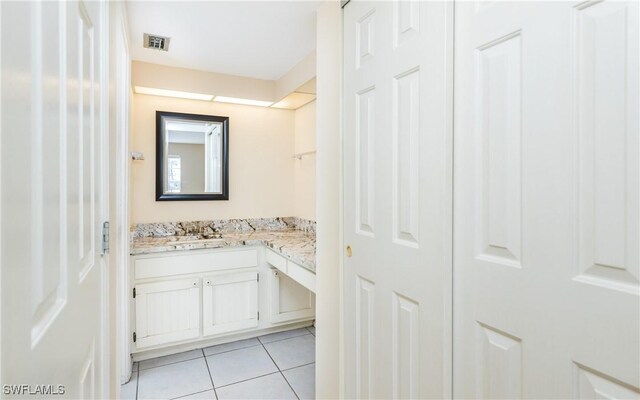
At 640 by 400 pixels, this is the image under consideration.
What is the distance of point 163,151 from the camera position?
2.89m

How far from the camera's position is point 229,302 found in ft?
8.95

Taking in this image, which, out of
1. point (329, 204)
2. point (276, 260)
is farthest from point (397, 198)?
point (276, 260)

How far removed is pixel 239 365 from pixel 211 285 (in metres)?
0.63

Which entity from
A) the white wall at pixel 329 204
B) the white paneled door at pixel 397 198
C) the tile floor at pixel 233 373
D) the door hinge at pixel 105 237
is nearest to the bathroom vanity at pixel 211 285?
the tile floor at pixel 233 373

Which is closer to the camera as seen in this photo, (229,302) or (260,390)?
(260,390)

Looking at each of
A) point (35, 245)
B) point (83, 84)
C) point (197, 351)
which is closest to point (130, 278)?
point (197, 351)

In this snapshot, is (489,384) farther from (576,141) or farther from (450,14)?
(450,14)

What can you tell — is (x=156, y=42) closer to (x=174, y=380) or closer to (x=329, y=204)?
(x=329, y=204)

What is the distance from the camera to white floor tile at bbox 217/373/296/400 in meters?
2.07

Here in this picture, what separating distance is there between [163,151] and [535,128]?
2814 mm

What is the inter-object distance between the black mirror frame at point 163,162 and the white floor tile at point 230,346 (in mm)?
1285

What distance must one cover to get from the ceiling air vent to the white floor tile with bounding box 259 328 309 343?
7.91 feet

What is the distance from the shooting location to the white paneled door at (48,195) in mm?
406

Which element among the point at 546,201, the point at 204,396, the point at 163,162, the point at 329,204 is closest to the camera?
the point at 546,201
